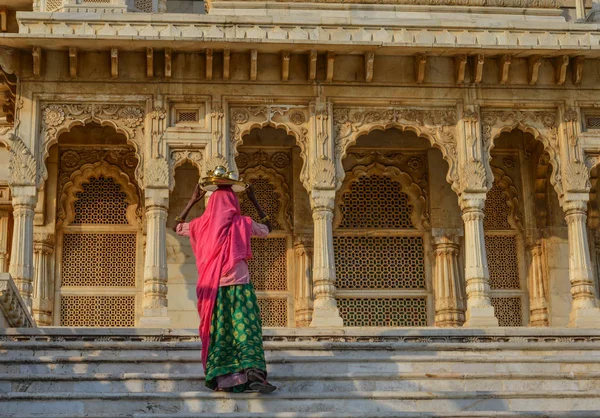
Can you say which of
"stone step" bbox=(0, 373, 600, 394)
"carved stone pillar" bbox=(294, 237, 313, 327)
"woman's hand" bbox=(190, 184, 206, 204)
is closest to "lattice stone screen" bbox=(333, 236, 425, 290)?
"carved stone pillar" bbox=(294, 237, 313, 327)

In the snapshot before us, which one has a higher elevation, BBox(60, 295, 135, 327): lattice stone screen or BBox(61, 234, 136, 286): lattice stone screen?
BBox(61, 234, 136, 286): lattice stone screen

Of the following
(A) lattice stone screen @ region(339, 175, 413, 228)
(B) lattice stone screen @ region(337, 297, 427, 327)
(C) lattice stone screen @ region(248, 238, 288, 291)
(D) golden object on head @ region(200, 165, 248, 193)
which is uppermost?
(A) lattice stone screen @ region(339, 175, 413, 228)

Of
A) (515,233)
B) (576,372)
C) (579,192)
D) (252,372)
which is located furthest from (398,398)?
(515,233)

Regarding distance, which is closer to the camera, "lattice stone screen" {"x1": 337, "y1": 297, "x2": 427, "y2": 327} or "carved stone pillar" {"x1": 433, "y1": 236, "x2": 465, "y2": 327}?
"carved stone pillar" {"x1": 433, "y1": 236, "x2": 465, "y2": 327}

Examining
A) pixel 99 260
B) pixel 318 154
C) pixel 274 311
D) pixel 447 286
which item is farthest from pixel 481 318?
pixel 99 260

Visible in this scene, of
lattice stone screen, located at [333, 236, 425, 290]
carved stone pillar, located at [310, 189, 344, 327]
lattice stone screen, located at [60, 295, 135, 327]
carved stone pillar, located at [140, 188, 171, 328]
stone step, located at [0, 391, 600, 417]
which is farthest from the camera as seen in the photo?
lattice stone screen, located at [333, 236, 425, 290]

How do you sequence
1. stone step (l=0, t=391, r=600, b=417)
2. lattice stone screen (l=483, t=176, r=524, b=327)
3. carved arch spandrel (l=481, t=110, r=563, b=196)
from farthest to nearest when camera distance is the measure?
lattice stone screen (l=483, t=176, r=524, b=327) → carved arch spandrel (l=481, t=110, r=563, b=196) → stone step (l=0, t=391, r=600, b=417)

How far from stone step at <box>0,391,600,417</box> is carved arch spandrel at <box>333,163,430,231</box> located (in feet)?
23.0

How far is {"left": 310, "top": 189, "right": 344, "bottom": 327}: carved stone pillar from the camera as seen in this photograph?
50.9ft

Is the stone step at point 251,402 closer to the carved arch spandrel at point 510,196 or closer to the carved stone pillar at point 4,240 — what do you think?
the carved stone pillar at point 4,240

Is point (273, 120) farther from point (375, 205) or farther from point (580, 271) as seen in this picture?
point (580, 271)

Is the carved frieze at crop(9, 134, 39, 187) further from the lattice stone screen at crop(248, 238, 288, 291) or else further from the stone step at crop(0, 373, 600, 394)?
the stone step at crop(0, 373, 600, 394)

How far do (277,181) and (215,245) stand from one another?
7.28m

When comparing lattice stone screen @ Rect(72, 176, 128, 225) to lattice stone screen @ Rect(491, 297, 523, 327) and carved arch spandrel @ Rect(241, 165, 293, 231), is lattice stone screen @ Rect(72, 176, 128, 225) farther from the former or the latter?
lattice stone screen @ Rect(491, 297, 523, 327)
